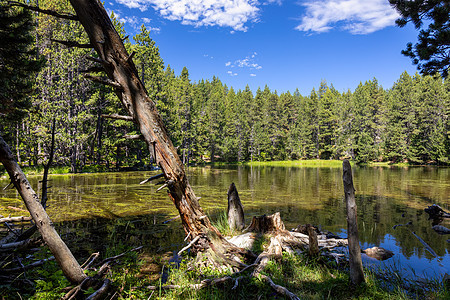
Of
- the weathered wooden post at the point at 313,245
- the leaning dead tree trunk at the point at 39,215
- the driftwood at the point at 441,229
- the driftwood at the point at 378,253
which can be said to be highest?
the leaning dead tree trunk at the point at 39,215

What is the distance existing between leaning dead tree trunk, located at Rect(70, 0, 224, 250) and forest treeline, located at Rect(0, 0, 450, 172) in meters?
8.98

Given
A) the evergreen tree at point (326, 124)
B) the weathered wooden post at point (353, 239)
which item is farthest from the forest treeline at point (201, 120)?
the weathered wooden post at point (353, 239)

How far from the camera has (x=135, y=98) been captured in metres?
3.75

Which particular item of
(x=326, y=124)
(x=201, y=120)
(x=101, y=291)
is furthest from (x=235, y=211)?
(x=326, y=124)

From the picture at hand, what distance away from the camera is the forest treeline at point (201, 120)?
2702cm

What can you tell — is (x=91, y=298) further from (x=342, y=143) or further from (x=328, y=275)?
(x=342, y=143)

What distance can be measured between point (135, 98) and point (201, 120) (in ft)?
153

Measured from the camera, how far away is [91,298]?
3090 millimetres

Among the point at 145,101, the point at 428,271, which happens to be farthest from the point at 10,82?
the point at 428,271

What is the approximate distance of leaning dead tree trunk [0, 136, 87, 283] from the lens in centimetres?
292

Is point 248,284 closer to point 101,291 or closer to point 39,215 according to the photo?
point 101,291

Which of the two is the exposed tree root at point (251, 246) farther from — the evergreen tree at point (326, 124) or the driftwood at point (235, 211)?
the evergreen tree at point (326, 124)

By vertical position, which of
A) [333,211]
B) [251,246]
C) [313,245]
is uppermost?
[313,245]

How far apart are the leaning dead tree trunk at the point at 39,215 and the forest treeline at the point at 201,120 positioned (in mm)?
9627
